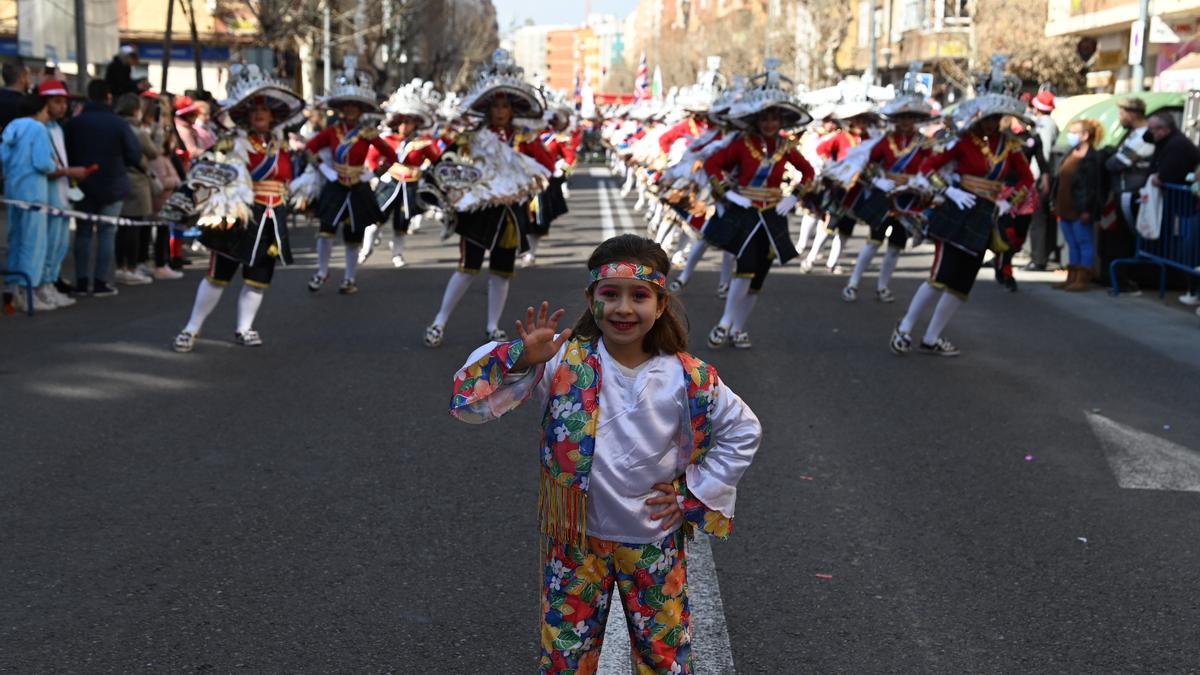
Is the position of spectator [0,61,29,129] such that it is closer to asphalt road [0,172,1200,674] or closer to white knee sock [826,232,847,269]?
asphalt road [0,172,1200,674]

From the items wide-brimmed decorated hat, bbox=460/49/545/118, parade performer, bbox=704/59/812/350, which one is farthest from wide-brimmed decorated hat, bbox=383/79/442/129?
parade performer, bbox=704/59/812/350

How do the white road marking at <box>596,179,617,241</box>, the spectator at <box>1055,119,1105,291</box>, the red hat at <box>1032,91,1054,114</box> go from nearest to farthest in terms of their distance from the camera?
the spectator at <box>1055,119,1105,291</box> < the red hat at <box>1032,91,1054,114</box> < the white road marking at <box>596,179,617,241</box>

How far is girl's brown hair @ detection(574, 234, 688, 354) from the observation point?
12.3 feet

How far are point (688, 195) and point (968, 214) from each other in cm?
203

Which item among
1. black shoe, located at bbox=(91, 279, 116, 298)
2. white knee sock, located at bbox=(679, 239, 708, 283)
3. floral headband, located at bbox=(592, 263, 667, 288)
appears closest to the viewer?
Answer: floral headband, located at bbox=(592, 263, 667, 288)

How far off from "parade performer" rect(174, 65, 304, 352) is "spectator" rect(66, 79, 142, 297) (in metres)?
3.49

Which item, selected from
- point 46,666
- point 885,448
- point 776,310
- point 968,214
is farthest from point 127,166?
point 46,666

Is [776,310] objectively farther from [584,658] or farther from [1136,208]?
[584,658]

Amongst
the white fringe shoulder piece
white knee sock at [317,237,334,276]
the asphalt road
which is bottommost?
the asphalt road

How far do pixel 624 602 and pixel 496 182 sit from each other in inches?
295

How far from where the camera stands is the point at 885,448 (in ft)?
25.8

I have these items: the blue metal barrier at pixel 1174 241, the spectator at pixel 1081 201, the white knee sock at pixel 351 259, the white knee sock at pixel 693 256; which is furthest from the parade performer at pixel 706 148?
the spectator at pixel 1081 201

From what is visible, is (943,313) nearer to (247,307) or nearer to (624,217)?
(247,307)

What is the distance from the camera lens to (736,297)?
11258mm
